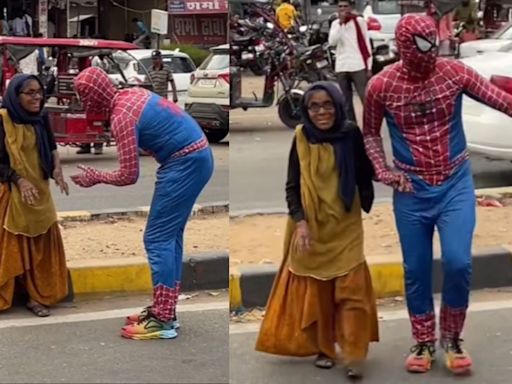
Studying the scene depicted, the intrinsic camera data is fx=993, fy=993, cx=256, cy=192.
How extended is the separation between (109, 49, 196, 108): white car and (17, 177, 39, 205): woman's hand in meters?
7.57

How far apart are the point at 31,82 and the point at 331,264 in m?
2.01

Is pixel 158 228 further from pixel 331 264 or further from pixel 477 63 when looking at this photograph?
pixel 477 63

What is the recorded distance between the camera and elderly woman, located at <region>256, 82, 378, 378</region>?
4.39 meters

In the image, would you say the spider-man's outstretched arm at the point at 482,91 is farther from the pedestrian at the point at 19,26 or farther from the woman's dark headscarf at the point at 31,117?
the pedestrian at the point at 19,26

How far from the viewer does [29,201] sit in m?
5.43

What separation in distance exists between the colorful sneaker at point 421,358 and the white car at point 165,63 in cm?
888

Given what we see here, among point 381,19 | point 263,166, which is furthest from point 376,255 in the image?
point 381,19

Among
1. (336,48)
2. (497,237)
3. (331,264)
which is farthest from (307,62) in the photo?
(331,264)

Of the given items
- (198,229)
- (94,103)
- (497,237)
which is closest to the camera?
(94,103)

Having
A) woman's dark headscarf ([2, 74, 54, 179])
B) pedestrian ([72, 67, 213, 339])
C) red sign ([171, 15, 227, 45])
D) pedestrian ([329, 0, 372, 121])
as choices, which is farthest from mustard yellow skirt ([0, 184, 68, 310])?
red sign ([171, 15, 227, 45])

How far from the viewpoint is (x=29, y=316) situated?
18.6ft

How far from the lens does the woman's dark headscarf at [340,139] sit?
4.38 meters

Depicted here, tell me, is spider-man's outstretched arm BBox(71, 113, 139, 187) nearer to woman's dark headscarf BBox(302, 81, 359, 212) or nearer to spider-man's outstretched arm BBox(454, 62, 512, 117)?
woman's dark headscarf BBox(302, 81, 359, 212)

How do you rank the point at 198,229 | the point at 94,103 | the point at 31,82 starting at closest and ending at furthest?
the point at 94,103
the point at 31,82
the point at 198,229
